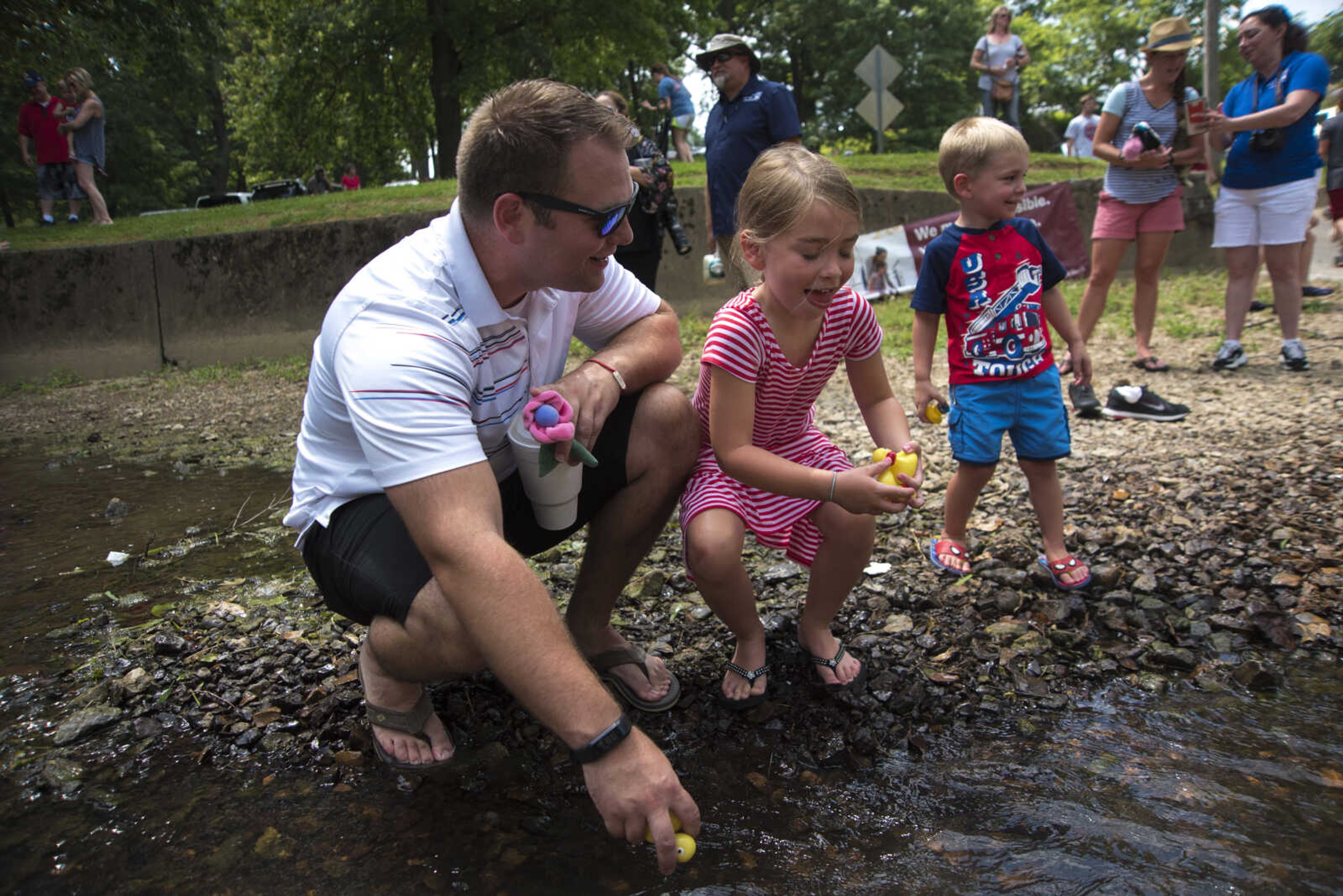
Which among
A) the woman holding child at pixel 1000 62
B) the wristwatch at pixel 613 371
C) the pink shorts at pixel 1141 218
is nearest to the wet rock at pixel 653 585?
the wristwatch at pixel 613 371

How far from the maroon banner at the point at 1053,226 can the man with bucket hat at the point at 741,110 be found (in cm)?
445

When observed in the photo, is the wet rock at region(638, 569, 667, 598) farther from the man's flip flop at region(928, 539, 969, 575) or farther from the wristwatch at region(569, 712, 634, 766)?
the wristwatch at region(569, 712, 634, 766)

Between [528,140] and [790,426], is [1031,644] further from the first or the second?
[528,140]

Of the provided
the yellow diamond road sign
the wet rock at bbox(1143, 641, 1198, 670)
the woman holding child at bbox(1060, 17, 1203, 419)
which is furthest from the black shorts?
the yellow diamond road sign

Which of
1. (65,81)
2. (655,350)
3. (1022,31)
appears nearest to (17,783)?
(655,350)

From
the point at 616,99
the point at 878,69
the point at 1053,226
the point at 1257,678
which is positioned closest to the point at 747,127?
the point at 616,99

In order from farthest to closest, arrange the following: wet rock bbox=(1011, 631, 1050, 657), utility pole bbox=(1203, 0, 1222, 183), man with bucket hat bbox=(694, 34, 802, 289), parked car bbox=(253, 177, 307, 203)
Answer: parked car bbox=(253, 177, 307, 203)
utility pole bbox=(1203, 0, 1222, 183)
man with bucket hat bbox=(694, 34, 802, 289)
wet rock bbox=(1011, 631, 1050, 657)

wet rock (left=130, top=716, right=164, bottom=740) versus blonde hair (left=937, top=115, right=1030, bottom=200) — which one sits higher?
blonde hair (left=937, top=115, right=1030, bottom=200)

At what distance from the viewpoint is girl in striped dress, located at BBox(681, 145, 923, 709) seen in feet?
7.85

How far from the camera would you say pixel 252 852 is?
2.01 metres

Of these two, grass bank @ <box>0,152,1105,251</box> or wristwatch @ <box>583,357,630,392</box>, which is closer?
wristwatch @ <box>583,357,630,392</box>

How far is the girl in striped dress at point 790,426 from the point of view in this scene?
7.85 ft

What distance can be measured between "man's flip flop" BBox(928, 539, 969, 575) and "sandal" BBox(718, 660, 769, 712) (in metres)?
0.97

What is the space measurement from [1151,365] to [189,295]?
8.72 meters
